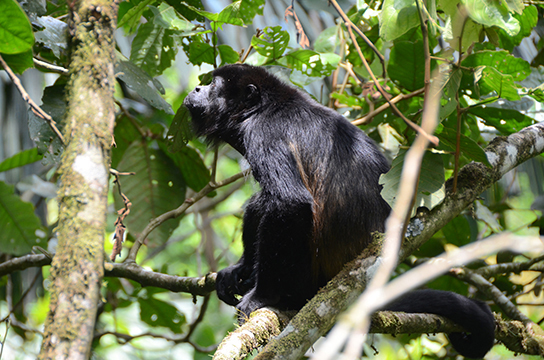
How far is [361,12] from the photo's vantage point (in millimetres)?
3438

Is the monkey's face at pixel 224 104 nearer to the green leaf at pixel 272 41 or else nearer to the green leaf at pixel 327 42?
the green leaf at pixel 272 41

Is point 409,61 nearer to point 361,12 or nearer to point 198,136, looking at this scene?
point 361,12

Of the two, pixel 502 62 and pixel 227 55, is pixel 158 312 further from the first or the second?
pixel 502 62

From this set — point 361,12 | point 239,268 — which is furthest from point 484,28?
point 239,268

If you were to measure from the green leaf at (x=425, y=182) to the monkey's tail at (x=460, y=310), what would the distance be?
0.69 meters

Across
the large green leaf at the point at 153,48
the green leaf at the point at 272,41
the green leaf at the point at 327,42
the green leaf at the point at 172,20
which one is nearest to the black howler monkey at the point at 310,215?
the green leaf at the point at 272,41

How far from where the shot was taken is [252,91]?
3.39m

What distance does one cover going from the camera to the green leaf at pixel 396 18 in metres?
2.37

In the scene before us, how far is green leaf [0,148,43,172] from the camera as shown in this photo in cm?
387

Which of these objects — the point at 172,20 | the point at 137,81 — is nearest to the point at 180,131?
the point at 137,81

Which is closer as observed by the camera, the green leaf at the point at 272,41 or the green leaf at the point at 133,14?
the green leaf at the point at 133,14

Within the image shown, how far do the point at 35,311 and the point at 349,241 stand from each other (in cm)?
582

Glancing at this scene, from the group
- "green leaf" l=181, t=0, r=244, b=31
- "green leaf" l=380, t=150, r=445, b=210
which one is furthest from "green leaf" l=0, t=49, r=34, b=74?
"green leaf" l=380, t=150, r=445, b=210

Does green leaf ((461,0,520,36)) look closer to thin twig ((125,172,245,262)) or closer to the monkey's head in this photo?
the monkey's head
